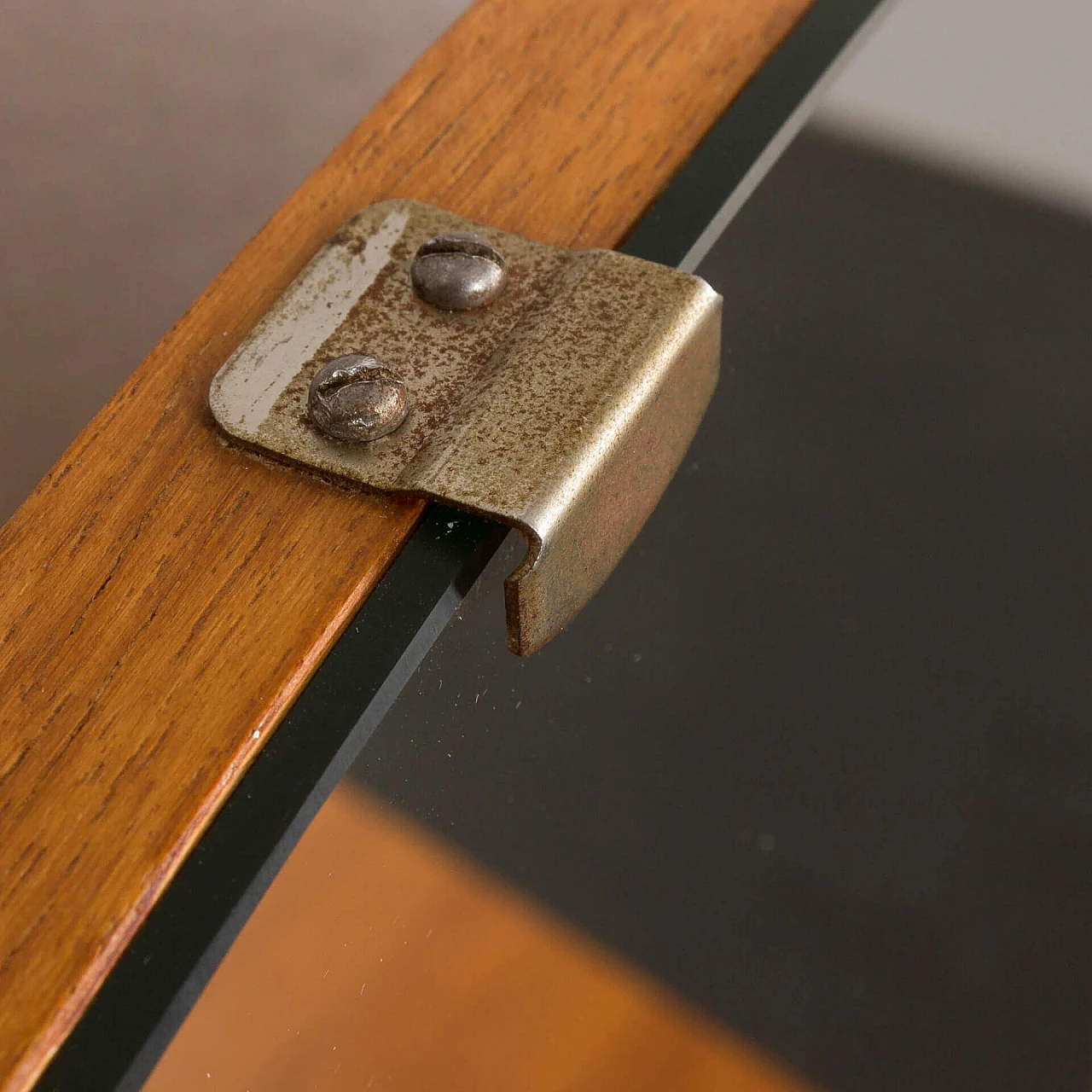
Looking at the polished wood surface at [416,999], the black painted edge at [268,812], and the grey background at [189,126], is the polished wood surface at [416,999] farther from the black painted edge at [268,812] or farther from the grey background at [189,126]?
the grey background at [189,126]

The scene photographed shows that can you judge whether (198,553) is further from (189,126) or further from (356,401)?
(189,126)

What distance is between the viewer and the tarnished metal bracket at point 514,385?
402 mm

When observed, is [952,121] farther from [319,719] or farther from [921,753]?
[319,719]

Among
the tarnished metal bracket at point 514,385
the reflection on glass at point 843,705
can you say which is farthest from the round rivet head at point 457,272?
the reflection on glass at point 843,705

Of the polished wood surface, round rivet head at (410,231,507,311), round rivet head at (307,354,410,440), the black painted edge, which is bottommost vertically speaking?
the polished wood surface

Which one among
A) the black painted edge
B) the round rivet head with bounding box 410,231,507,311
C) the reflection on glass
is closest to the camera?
the black painted edge

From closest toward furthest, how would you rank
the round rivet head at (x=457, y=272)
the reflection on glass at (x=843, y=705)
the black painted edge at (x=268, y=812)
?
the black painted edge at (x=268, y=812), the round rivet head at (x=457, y=272), the reflection on glass at (x=843, y=705)

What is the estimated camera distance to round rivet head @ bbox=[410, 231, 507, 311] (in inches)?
17.6

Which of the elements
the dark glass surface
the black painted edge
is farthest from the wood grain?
the dark glass surface

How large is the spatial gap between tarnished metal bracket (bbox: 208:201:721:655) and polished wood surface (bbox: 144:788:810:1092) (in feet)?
0.33

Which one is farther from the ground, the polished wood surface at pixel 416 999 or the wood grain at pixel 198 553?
the wood grain at pixel 198 553

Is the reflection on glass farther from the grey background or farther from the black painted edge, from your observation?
the black painted edge

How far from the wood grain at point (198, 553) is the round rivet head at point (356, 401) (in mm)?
21

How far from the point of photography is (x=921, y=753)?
2.19ft
